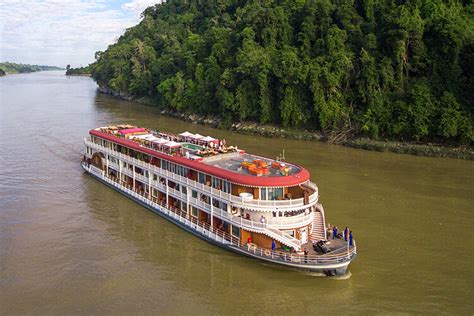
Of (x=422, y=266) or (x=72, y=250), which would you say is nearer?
(x=422, y=266)

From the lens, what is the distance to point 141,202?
88.6ft

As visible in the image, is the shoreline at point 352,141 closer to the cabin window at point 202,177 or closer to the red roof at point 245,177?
the red roof at point 245,177

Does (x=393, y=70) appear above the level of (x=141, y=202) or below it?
above

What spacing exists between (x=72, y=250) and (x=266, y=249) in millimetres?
9663

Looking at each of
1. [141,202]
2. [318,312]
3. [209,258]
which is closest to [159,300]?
[209,258]

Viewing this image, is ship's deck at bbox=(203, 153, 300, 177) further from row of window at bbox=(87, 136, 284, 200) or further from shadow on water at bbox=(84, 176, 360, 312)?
shadow on water at bbox=(84, 176, 360, 312)

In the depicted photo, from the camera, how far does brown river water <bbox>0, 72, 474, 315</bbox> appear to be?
17.0 meters

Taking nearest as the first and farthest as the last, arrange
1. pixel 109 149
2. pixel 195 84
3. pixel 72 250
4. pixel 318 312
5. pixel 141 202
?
pixel 318 312, pixel 72 250, pixel 141 202, pixel 109 149, pixel 195 84

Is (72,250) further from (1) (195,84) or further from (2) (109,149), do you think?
(1) (195,84)

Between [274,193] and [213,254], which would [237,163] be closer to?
[274,193]

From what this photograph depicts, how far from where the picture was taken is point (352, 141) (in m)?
46.5

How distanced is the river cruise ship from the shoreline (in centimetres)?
2311

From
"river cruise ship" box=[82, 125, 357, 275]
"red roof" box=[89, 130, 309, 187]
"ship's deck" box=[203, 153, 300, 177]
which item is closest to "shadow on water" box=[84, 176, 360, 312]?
"river cruise ship" box=[82, 125, 357, 275]

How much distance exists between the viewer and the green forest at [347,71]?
4394 cm
